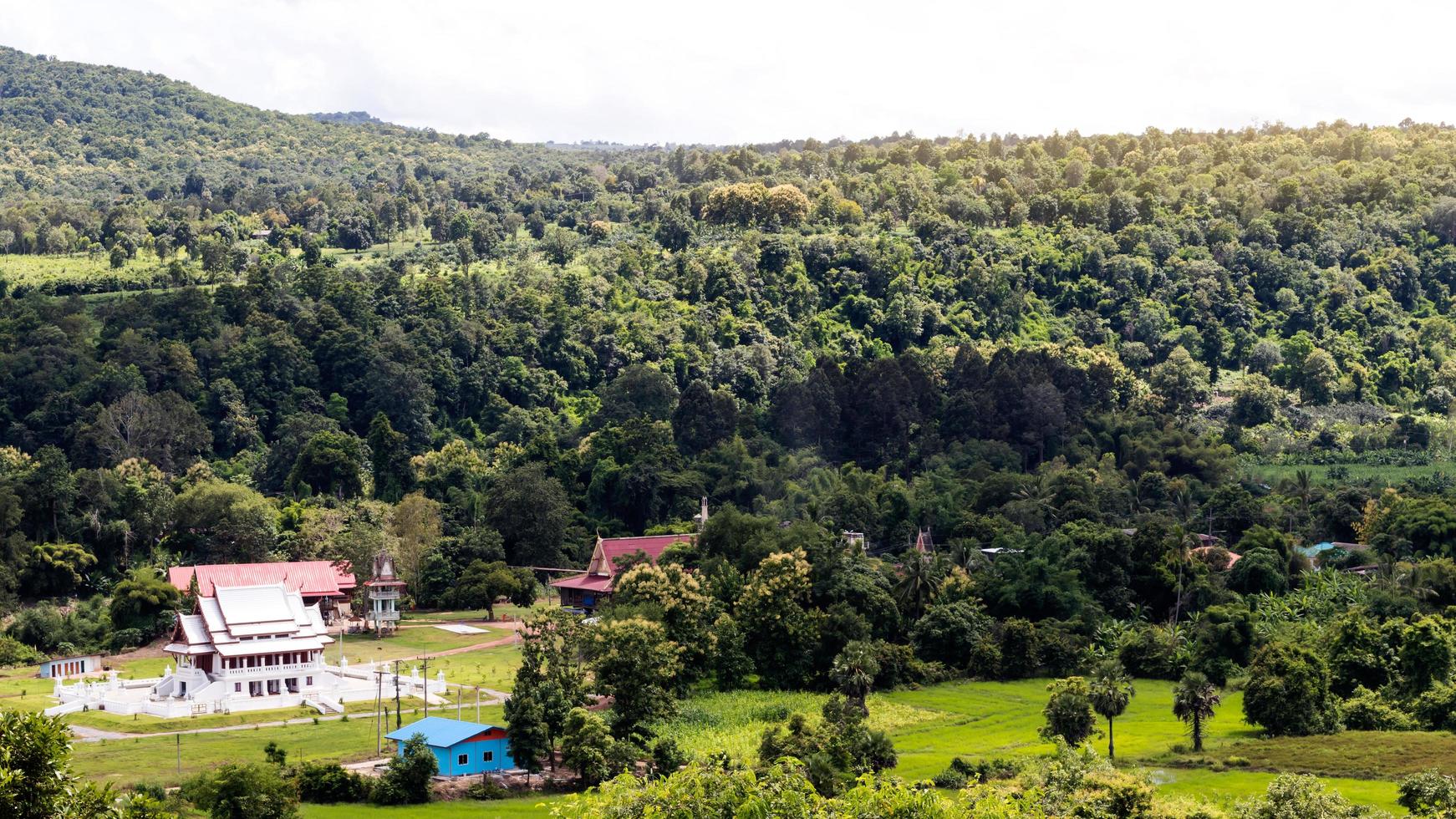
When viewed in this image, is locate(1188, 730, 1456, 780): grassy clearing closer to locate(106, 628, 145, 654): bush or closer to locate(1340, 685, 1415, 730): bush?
locate(1340, 685, 1415, 730): bush

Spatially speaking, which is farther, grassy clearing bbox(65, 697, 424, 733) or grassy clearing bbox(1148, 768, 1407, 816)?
grassy clearing bbox(65, 697, 424, 733)

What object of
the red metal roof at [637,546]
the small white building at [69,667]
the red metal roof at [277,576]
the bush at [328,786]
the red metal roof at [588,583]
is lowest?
the bush at [328,786]

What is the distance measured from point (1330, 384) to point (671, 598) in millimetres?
54712

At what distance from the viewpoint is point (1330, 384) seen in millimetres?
95375

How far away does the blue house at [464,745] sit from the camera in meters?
43.7

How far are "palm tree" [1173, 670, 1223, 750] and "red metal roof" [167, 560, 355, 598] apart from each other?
3093 centimetres

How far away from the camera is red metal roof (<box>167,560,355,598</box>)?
6194 centimetres

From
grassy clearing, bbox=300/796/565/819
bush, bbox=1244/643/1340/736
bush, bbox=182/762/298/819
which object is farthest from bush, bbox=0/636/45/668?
bush, bbox=1244/643/1340/736

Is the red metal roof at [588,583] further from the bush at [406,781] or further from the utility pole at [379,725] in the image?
the bush at [406,781]

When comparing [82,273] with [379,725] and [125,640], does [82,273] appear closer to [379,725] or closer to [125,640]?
[125,640]

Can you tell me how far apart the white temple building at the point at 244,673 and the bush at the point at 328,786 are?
10.4 metres

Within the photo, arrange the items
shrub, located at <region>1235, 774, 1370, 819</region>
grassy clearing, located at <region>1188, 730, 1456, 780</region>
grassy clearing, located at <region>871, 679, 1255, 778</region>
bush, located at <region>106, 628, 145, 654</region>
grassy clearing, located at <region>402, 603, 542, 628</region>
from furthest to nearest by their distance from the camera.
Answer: grassy clearing, located at <region>402, 603, 542, 628</region>
bush, located at <region>106, 628, 145, 654</region>
grassy clearing, located at <region>871, 679, 1255, 778</region>
grassy clearing, located at <region>1188, 730, 1456, 780</region>
shrub, located at <region>1235, 774, 1370, 819</region>

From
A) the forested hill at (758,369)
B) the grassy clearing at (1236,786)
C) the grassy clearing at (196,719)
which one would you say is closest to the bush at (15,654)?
the forested hill at (758,369)

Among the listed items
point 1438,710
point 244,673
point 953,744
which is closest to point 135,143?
point 244,673
